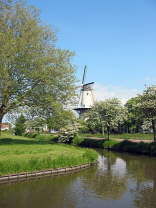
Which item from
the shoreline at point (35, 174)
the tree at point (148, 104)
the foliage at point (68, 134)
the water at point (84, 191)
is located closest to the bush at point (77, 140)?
the foliage at point (68, 134)

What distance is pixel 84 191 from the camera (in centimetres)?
2270

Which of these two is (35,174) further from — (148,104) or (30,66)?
(148,104)

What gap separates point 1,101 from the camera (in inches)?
1506

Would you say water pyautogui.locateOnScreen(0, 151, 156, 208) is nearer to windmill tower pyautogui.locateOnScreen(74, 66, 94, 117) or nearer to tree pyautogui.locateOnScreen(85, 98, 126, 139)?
tree pyautogui.locateOnScreen(85, 98, 126, 139)

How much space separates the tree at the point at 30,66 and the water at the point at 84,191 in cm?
1380

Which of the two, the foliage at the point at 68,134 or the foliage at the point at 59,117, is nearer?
the foliage at the point at 59,117

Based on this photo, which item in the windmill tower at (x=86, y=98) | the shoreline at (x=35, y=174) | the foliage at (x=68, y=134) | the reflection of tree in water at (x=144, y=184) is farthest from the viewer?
the windmill tower at (x=86, y=98)

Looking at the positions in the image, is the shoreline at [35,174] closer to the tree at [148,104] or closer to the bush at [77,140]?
the tree at [148,104]

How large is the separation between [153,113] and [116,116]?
19.5 metres

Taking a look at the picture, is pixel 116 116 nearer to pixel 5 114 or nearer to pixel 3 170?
pixel 5 114

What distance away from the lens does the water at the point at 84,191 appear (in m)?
19.4

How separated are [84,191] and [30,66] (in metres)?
21.0

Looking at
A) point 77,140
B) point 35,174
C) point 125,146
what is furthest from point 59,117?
point 77,140

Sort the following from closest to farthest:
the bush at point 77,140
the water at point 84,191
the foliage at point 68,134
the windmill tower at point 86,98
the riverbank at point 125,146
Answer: the water at point 84,191, the riverbank at point 125,146, the foliage at point 68,134, the bush at point 77,140, the windmill tower at point 86,98
